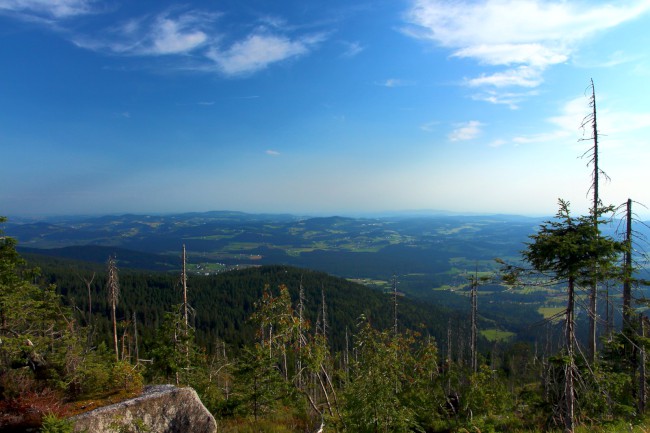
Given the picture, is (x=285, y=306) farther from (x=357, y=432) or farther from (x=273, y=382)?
(x=273, y=382)

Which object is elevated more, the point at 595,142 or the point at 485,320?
the point at 595,142

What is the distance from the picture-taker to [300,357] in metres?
9.26

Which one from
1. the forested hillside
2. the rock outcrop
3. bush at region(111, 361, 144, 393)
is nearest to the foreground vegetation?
bush at region(111, 361, 144, 393)

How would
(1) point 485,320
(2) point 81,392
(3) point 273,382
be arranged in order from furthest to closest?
(1) point 485,320
(3) point 273,382
(2) point 81,392

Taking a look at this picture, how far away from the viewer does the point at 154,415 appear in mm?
8727

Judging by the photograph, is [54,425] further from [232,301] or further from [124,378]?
[232,301]

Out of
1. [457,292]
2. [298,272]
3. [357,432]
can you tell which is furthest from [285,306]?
[457,292]

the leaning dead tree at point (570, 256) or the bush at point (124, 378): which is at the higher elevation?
the leaning dead tree at point (570, 256)

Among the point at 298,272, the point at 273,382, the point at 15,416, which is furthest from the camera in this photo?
the point at 298,272

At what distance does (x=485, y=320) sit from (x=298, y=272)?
7371 centimetres

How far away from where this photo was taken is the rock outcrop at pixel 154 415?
7961mm

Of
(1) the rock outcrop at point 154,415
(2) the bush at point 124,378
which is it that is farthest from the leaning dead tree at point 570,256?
(2) the bush at point 124,378

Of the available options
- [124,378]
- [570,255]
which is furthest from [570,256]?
[124,378]

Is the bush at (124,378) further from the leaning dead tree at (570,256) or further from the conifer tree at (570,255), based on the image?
the conifer tree at (570,255)
